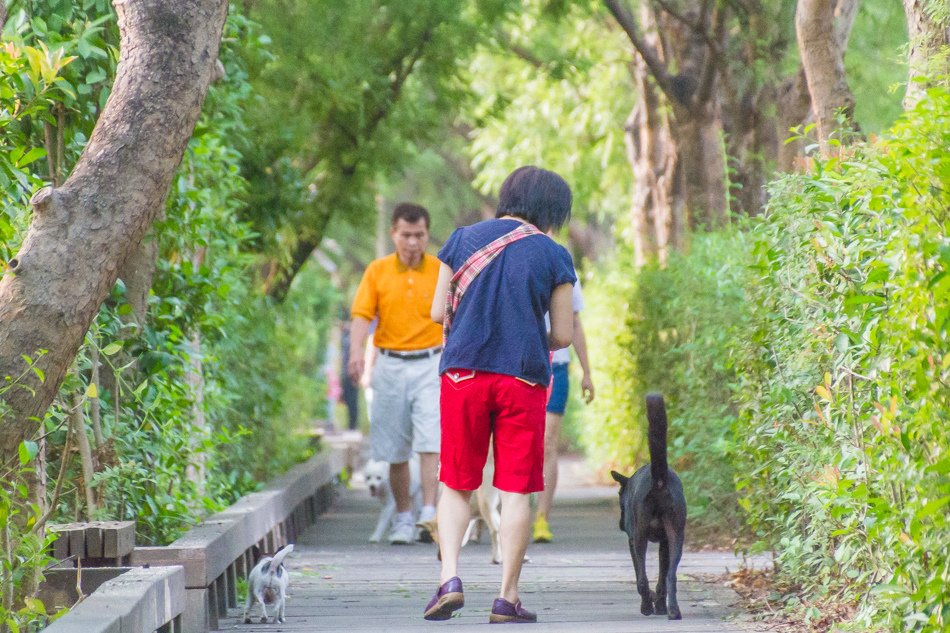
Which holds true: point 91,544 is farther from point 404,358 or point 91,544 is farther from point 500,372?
point 404,358

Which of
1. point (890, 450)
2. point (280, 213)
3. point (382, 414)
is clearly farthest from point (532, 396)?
point (280, 213)

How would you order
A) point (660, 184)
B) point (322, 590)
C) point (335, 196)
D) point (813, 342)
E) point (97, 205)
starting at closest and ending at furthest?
point (97, 205), point (813, 342), point (322, 590), point (335, 196), point (660, 184)

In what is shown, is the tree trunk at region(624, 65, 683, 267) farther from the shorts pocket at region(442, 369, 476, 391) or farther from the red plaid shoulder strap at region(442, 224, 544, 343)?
the shorts pocket at region(442, 369, 476, 391)

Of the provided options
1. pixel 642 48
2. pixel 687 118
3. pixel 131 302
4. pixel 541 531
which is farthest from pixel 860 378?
pixel 687 118

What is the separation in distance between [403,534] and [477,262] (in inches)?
177

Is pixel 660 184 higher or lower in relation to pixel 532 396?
higher

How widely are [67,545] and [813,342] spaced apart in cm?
295

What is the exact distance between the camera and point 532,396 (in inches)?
238

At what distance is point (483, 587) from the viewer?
7621 millimetres

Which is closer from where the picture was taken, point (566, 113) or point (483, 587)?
point (483, 587)

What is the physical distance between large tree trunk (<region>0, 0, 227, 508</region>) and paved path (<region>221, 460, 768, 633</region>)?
198cm

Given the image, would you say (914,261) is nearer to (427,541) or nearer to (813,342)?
(813,342)

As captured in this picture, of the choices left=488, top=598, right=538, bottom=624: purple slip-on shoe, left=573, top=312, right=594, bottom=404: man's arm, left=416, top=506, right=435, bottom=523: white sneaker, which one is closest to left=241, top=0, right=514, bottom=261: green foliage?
left=416, top=506, right=435, bottom=523: white sneaker

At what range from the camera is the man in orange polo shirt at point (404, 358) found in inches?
400
